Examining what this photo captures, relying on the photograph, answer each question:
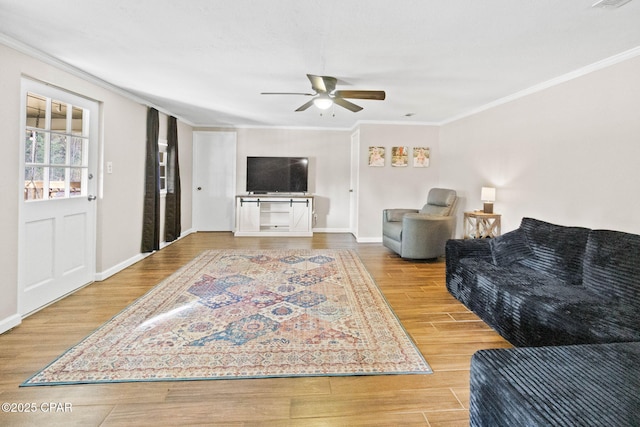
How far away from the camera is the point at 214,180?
6.96 metres

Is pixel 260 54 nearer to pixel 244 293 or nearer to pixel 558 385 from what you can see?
pixel 244 293

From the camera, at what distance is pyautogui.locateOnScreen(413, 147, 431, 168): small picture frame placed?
246 inches

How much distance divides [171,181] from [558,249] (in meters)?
5.61

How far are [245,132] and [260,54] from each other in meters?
Answer: 4.24

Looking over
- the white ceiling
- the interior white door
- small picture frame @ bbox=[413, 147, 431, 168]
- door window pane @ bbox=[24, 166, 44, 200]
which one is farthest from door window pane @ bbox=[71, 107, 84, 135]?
small picture frame @ bbox=[413, 147, 431, 168]

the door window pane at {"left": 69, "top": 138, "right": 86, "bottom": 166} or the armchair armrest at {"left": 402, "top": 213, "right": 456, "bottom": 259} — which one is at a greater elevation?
the door window pane at {"left": 69, "top": 138, "right": 86, "bottom": 166}

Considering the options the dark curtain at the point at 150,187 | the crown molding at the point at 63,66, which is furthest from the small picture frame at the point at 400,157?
the crown molding at the point at 63,66

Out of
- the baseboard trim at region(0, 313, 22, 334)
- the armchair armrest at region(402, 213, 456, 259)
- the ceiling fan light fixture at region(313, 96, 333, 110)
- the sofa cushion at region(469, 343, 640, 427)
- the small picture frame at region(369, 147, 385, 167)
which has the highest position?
the ceiling fan light fixture at region(313, 96, 333, 110)

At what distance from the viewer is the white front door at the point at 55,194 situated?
9.05 ft

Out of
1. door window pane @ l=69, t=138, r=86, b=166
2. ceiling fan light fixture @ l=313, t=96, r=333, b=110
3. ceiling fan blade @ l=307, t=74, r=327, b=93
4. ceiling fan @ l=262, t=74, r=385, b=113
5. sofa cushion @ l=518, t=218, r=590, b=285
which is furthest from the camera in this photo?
ceiling fan light fixture @ l=313, t=96, r=333, b=110

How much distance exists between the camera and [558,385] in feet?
3.99

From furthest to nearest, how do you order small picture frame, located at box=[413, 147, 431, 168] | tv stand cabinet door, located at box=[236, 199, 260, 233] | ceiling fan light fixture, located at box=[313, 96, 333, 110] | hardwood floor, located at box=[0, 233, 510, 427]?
1. tv stand cabinet door, located at box=[236, 199, 260, 233]
2. small picture frame, located at box=[413, 147, 431, 168]
3. ceiling fan light fixture, located at box=[313, 96, 333, 110]
4. hardwood floor, located at box=[0, 233, 510, 427]

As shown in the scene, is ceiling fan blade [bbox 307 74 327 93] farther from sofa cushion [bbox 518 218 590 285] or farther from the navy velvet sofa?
sofa cushion [bbox 518 218 590 285]

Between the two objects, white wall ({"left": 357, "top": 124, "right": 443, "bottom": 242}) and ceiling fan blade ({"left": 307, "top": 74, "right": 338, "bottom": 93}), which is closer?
ceiling fan blade ({"left": 307, "top": 74, "right": 338, "bottom": 93})
